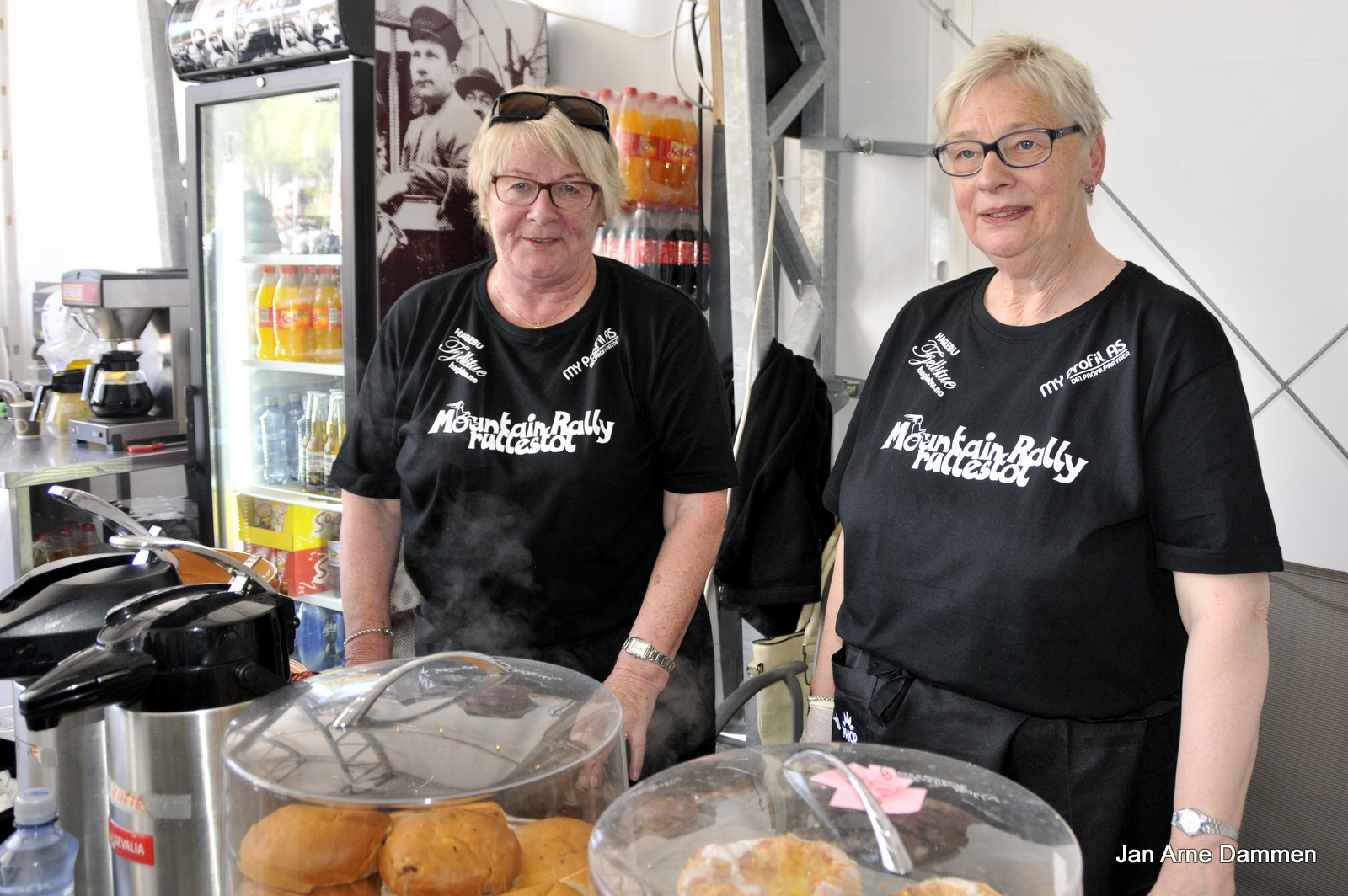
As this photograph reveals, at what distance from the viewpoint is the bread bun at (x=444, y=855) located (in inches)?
30.9

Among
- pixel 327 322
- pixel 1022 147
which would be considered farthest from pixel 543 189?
pixel 327 322

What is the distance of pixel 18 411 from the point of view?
3.61 metres

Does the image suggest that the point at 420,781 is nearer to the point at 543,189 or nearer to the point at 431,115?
the point at 543,189

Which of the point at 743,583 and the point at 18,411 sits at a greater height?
the point at 18,411

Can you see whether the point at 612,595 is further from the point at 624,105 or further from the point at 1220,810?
the point at 624,105

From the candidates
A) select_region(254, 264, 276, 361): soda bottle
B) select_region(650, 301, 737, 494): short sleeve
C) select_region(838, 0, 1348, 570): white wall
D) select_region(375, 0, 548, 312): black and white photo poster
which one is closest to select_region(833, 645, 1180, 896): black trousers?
select_region(650, 301, 737, 494): short sleeve

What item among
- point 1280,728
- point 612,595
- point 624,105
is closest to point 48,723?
point 612,595

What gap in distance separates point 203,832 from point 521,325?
3.16 ft

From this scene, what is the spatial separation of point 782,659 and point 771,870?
1.70m

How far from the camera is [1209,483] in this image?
1185 millimetres

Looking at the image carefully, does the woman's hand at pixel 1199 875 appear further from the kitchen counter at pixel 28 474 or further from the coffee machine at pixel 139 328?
the coffee machine at pixel 139 328

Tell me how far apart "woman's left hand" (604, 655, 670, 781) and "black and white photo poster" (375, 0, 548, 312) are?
1687mm

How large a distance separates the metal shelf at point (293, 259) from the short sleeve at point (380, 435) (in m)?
1.30

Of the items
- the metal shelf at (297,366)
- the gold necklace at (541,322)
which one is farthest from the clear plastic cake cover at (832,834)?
the metal shelf at (297,366)
